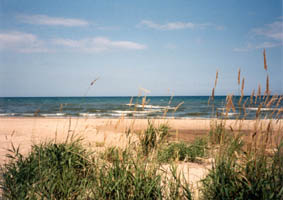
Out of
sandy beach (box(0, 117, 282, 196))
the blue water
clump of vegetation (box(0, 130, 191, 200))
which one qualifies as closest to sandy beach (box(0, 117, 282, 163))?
sandy beach (box(0, 117, 282, 196))

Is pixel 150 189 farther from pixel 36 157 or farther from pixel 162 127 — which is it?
pixel 162 127

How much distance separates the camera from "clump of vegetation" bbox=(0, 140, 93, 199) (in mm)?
2623

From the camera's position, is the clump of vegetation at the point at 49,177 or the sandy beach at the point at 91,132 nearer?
the clump of vegetation at the point at 49,177

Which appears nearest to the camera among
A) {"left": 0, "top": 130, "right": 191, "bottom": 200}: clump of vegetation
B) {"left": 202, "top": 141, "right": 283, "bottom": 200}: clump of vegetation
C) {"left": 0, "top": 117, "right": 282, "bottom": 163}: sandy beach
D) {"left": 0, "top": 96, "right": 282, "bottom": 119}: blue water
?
{"left": 202, "top": 141, "right": 283, "bottom": 200}: clump of vegetation

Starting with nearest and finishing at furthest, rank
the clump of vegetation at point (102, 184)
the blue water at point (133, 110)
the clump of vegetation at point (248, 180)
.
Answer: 1. the clump of vegetation at point (248, 180)
2. the clump of vegetation at point (102, 184)
3. the blue water at point (133, 110)

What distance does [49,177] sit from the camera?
9.25 feet

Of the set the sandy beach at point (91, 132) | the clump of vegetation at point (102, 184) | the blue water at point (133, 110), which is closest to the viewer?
the clump of vegetation at point (102, 184)

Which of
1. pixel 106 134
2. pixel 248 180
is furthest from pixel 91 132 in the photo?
pixel 248 180

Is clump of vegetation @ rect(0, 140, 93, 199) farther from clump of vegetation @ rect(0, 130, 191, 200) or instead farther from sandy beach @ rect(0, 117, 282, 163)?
sandy beach @ rect(0, 117, 282, 163)

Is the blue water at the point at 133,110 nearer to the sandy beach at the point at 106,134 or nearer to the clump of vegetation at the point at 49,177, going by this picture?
the sandy beach at the point at 106,134

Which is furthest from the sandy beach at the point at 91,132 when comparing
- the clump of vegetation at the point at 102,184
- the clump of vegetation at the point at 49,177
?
the clump of vegetation at the point at 102,184

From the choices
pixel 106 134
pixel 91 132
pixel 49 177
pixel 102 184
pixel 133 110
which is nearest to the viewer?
pixel 102 184

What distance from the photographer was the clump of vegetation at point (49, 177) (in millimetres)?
2623

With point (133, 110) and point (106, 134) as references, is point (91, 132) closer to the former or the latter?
point (106, 134)
